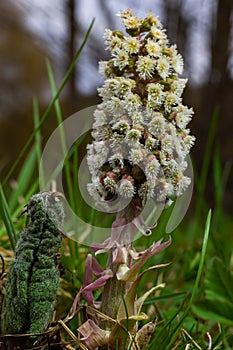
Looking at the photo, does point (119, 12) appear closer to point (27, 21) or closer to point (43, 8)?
point (43, 8)

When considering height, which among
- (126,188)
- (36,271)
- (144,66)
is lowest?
(36,271)

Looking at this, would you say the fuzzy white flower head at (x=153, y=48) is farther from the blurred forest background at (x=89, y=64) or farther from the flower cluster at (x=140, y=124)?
the blurred forest background at (x=89, y=64)

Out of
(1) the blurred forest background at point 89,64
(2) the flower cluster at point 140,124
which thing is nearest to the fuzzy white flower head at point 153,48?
(2) the flower cluster at point 140,124

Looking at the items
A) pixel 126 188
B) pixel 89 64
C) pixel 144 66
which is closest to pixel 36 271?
pixel 126 188

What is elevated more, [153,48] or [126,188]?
[153,48]

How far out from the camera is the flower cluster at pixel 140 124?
0.67 metres

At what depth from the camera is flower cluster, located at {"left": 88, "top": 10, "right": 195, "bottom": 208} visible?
0.67 meters

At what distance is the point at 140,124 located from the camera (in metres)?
0.69

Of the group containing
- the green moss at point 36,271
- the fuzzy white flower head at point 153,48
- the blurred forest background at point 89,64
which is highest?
the blurred forest background at point 89,64

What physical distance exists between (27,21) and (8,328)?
6.97m

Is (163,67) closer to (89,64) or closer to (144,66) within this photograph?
(144,66)

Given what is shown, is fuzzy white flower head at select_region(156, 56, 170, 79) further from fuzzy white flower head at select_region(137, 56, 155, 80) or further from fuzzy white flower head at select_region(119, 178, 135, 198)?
fuzzy white flower head at select_region(119, 178, 135, 198)

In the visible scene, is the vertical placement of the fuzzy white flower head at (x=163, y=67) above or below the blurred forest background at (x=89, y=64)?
below

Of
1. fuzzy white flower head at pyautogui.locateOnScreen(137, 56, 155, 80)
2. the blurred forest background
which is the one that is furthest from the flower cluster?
the blurred forest background
